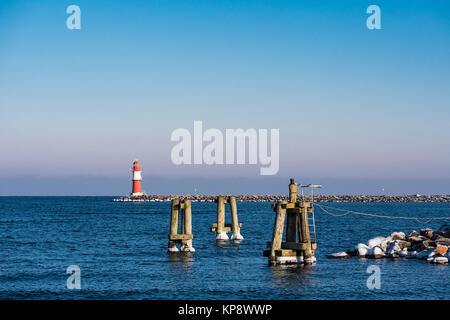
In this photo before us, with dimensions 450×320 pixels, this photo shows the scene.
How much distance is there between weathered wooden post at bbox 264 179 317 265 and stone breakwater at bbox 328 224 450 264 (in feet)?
15.7

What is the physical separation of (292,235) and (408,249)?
367 inches

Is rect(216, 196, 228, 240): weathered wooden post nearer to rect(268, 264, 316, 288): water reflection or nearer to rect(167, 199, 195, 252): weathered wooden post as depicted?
rect(167, 199, 195, 252): weathered wooden post

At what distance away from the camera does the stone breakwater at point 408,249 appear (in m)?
28.0

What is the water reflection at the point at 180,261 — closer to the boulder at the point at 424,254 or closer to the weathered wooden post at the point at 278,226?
the weathered wooden post at the point at 278,226

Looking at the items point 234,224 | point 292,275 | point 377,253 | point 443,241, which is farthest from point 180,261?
point 443,241

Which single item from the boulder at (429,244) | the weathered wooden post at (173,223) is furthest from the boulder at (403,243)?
the weathered wooden post at (173,223)

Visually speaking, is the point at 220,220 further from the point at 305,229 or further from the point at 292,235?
the point at 305,229

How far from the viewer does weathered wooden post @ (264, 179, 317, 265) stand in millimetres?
24781

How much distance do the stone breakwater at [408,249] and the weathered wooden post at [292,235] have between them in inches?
188

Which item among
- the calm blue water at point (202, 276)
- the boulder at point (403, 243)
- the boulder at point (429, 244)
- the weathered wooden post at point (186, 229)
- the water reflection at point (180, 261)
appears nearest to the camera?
the calm blue water at point (202, 276)

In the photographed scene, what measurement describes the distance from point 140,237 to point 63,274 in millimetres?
20333

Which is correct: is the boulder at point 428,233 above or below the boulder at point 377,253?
above

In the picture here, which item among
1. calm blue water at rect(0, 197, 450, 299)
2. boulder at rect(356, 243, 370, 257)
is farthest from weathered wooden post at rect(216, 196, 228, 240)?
boulder at rect(356, 243, 370, 257)
